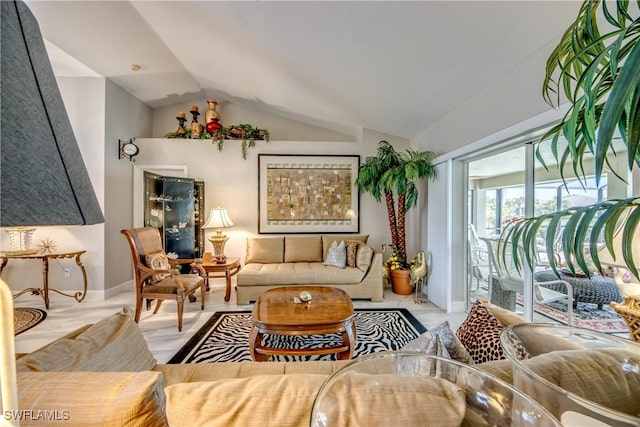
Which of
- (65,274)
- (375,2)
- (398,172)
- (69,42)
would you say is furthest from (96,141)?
(398,172)

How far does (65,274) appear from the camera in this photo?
3570mm

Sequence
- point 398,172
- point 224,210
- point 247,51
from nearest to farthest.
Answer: point 247,51, point 398,172, point 224,210

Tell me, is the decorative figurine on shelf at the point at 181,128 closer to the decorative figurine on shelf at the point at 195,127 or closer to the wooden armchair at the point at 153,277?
the decorative figurine on shelf at the point at 195,127

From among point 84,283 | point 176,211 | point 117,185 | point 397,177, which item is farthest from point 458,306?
point 117,185

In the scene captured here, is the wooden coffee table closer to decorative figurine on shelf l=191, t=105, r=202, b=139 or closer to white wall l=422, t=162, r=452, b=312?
white wall l=422, t=162, r=452, b=312

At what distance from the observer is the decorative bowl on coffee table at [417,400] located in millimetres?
566

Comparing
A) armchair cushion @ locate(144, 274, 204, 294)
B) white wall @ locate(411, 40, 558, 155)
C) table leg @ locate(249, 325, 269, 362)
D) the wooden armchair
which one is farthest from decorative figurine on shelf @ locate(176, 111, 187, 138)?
white wall @ locate(411, 40, 558, 155)

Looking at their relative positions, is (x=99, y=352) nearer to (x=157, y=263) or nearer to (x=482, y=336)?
(x=482, y=336)

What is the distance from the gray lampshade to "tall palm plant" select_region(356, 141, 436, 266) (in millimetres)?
3369

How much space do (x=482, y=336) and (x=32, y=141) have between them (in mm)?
1453

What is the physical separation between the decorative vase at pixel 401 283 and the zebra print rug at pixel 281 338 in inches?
27.4

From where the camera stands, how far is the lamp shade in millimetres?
3939

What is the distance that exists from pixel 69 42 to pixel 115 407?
413 centimetres

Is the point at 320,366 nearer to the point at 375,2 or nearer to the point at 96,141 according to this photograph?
the point at 375,2
